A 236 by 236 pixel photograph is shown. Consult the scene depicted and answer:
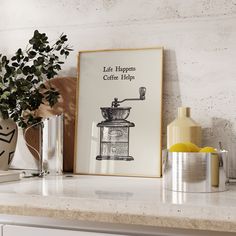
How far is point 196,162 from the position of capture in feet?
3.75

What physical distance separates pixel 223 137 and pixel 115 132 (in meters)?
0.36

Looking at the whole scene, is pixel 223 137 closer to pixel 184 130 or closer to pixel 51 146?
pixel 184 130

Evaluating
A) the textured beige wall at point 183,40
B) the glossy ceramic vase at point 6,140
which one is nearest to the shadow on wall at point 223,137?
the textured beige wall at point 183,40

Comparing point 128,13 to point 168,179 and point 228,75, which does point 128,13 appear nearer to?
point 228,75

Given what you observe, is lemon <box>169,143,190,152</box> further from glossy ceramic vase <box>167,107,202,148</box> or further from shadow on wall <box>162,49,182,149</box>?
shadow on wall <box>162,49,182,149</box>

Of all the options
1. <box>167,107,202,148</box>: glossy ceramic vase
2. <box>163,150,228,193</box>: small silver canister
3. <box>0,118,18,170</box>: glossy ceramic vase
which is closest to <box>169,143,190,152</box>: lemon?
<box>163,150,228,193</box>: small silver canister

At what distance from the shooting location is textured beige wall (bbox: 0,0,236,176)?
59.5 inches

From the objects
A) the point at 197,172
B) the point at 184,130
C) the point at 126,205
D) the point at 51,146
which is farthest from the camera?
the point at 51,146

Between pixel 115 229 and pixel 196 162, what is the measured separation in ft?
0.92

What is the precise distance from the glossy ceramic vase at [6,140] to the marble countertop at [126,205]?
352 mm

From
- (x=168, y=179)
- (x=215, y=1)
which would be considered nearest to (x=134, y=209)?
(x=168, y=179)

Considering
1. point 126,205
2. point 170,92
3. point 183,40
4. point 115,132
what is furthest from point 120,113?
point 126,205

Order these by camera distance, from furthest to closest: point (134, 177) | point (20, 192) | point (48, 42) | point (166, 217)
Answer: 1. point (48, 42)
2. point (134, 177)
3. point (20, 192)
4. point (166, 217)

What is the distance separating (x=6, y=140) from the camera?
5.18 ft
